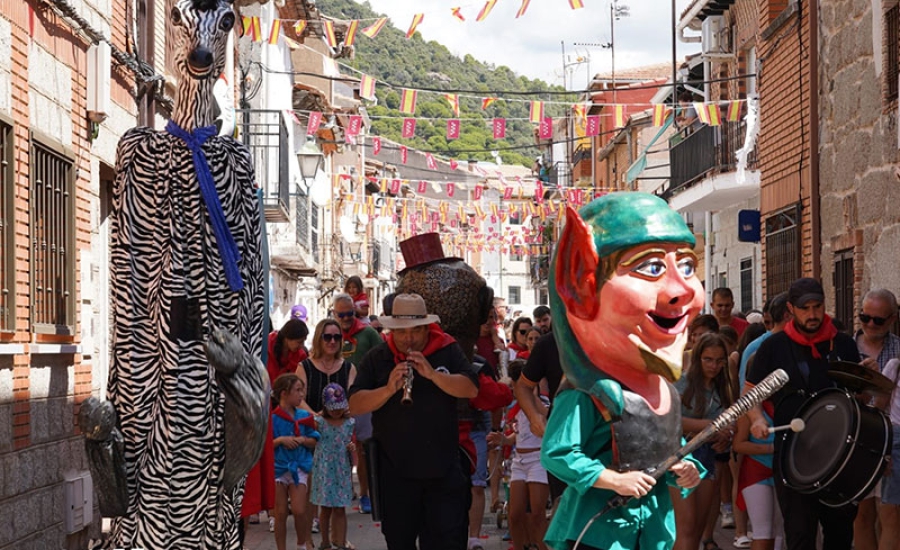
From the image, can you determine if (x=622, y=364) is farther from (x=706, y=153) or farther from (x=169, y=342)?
(x=706, y=153)

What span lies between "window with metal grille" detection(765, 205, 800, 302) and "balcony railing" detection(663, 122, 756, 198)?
17.6 feet

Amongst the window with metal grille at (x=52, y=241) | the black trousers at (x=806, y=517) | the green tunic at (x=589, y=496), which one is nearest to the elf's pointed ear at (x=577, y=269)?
the green tunic at (x=589, y=496)

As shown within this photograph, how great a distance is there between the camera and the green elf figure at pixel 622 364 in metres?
5.88

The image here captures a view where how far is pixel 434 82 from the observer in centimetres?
12594

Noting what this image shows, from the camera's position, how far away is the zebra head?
594 centimetres

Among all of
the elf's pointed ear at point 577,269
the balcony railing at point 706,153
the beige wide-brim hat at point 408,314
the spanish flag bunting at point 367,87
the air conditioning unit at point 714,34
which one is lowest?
the beige wide-brim hat at point 408,314

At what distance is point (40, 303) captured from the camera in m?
11.1

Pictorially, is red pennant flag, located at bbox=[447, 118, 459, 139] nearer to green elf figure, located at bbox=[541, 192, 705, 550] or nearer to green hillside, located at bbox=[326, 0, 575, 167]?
green elf figure, located at bbox=[541, 192, 705, 550]

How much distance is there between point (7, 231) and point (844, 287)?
32.8 ft

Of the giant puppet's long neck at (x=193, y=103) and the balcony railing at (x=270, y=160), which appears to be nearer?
the giant puppet's long neck at (x=193, y=103)

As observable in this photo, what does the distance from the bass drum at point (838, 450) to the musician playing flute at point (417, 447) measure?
6.00 feet

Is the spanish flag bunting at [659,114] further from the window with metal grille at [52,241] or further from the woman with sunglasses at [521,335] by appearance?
the window with metal grille at [52,241]

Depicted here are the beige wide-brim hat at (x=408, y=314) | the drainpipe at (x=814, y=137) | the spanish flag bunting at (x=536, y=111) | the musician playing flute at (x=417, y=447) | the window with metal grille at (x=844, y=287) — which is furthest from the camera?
the spanish flag bunting at (x=536, y=111)

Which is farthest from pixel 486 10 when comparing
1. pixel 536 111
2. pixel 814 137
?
pixel 536 111
